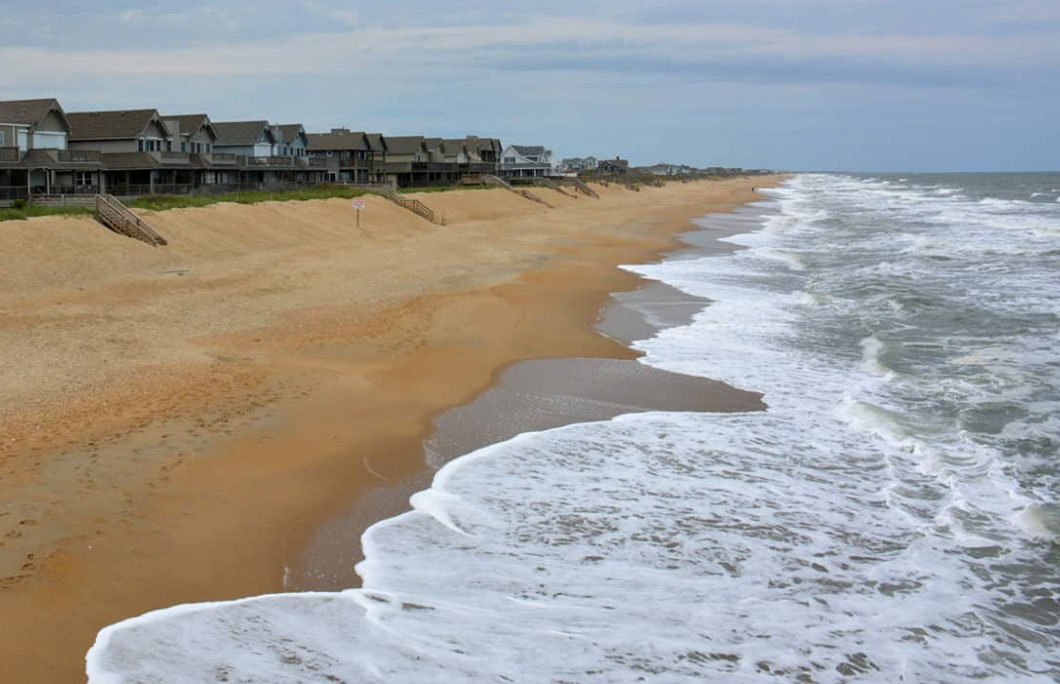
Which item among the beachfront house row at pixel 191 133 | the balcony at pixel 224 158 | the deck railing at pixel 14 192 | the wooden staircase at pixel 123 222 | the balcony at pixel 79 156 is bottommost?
the wooden staircase at pixel 123 222

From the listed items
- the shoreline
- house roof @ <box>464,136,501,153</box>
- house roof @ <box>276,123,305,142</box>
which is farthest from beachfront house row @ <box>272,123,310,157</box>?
the shoreline

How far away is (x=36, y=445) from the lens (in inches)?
478

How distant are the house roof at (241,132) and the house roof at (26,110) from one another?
22369mm

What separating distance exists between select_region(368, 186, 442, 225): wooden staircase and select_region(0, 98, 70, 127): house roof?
18.8 meters

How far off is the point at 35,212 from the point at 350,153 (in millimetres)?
57193

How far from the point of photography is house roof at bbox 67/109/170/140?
55.5 meters

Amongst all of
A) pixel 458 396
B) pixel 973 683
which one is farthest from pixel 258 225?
pixel 973 683

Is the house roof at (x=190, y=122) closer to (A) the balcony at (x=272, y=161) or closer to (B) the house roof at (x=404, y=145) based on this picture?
(A) the balcony at (x=272, y=161)

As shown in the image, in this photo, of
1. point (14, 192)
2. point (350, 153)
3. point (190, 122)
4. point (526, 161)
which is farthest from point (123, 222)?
point (526, 161)

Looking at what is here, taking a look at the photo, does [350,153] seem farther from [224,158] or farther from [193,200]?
[193,200]

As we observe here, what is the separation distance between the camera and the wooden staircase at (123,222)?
33812 millimetres

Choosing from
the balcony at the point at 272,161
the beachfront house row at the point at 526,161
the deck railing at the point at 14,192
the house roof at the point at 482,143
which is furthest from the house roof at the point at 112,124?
the beachfront house row at the point at 526,161

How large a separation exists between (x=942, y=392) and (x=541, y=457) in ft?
27.8

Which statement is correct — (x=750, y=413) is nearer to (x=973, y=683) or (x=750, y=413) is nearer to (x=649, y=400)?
(x=649, y=400)
